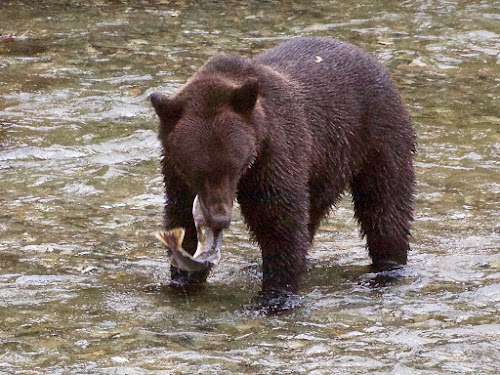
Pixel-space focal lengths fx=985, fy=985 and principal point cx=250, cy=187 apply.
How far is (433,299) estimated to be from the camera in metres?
7.19

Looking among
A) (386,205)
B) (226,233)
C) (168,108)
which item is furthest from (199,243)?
(226,233)

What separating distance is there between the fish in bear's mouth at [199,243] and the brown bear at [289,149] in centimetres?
13

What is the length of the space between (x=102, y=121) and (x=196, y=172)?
18.8 ft

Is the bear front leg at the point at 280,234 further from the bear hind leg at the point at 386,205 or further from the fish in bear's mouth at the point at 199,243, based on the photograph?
the bear hind leg at the point at 386,205

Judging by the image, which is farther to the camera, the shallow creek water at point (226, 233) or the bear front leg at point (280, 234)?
the bear front leg at point (280, 234)

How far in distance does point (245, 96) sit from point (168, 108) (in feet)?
1.63

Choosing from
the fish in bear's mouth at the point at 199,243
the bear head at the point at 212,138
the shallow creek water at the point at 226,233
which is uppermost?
the bear head at the point at 212,138

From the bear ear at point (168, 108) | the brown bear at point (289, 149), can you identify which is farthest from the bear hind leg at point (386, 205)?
the bear ear at point (168, 108)

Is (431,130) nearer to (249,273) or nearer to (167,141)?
(249,273)

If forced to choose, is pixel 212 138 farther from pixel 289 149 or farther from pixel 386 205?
pixel 386 205

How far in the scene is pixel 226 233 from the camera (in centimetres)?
898

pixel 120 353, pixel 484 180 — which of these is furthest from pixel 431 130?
pixel 120 353

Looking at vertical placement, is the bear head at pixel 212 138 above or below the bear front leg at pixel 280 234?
above

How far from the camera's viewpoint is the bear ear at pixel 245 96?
6262 mm
